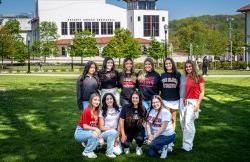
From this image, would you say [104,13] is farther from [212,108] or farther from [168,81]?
[168,81]

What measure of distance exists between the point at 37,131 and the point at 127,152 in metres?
3.60

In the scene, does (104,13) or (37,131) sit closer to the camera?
(37,131)

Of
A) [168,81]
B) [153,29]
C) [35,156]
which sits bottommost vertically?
[35,156]

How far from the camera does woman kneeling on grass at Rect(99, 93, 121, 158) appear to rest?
881 centimetres

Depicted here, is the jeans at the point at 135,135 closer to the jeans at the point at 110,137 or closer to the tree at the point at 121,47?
the jeans at the point at 110,137

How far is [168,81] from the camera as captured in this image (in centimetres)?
943

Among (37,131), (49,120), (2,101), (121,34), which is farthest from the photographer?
(121,34)

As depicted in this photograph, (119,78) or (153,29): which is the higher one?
(153,29)

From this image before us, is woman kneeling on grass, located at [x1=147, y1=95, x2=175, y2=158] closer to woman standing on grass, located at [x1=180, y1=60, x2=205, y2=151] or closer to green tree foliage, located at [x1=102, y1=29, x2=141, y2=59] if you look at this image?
woman standing on grass, located at [x1=180, y1=60, x2=205, y2=151]

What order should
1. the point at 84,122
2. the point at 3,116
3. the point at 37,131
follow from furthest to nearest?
1. the point at 3,116
2. the point at 37,131
3. the point at 84,122

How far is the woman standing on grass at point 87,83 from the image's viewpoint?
9.67 m

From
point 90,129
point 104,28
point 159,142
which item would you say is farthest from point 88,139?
point 104,28

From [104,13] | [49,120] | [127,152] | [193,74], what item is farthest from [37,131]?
[104,13]

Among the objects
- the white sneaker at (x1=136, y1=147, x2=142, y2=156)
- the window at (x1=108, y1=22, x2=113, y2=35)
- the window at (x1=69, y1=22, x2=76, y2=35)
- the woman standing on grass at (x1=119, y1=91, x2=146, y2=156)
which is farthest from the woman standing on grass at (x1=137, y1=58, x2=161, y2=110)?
the window at (x1=108, y1=22, x2=113, y2=35)
